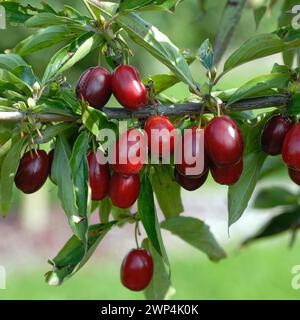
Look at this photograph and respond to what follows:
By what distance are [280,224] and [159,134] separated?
994 millimetres

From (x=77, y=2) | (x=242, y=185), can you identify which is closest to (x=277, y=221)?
(x=242, y=185)

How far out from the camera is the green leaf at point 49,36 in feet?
4.17

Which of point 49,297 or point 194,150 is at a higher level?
point 194,150

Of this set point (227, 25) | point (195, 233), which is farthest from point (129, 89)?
point (227, 25)

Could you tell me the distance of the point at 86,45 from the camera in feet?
4.06

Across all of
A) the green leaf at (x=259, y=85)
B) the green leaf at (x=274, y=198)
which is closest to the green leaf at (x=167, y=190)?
the green leaf at (x=259, y=85)

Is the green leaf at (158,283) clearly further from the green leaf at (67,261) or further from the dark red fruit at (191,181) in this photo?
the dark red fruit at (191,181)

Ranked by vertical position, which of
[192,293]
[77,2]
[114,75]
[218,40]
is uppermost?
[77,2]

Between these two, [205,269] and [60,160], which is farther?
[205,269]

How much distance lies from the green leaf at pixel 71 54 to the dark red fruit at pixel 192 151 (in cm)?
23

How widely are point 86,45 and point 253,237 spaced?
0.99 metres

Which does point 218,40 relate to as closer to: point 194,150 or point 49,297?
point 194,150

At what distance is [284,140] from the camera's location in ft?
4.02

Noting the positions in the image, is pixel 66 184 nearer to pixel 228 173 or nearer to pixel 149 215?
pixel 149 215
